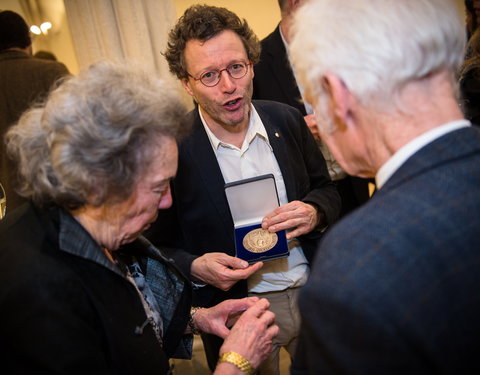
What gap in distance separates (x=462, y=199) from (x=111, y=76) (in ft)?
2.89

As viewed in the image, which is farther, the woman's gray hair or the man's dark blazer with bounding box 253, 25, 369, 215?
the man's dark blazer with bounding box 253, 25, 369, 215

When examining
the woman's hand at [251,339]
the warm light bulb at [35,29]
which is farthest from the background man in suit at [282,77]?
the warm light bulb at [35,29]

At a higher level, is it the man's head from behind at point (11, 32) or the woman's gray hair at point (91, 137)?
the man's head from behind at point (11, 32)

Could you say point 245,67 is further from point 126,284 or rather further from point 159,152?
point 126,284

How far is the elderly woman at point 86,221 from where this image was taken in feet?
2.98

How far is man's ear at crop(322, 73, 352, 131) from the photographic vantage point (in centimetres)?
85

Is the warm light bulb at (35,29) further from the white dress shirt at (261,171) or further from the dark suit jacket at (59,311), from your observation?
the dark suit jacket at (59,311)

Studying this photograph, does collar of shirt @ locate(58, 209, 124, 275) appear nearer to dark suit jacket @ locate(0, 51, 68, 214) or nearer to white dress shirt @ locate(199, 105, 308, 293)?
white dress shirt @ locate(199, 105, 308, 293)

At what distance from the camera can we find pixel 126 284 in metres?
1.15

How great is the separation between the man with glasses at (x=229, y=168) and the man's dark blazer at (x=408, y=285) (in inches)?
34.8

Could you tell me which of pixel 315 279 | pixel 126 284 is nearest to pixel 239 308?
pixel 126 284

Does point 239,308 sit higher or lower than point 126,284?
lower

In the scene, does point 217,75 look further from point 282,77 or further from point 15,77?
point 15,77

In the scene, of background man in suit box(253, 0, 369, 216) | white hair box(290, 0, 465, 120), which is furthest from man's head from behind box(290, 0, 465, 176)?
background man in suit box(253, 0, 369, 216)
